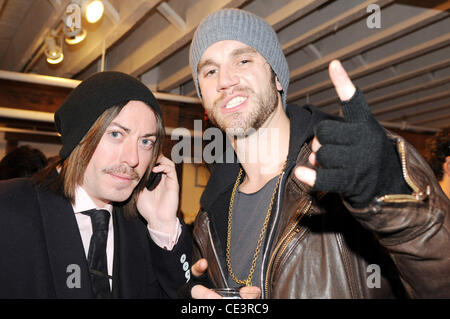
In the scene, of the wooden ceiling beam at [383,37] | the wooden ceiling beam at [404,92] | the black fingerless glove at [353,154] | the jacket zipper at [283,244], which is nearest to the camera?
the black fingerless glove at [353,154]

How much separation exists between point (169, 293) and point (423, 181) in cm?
145

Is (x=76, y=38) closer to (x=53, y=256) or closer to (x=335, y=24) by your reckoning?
(x=335, y=24)

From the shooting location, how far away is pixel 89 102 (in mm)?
2004

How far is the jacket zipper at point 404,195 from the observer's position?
1.19 metres

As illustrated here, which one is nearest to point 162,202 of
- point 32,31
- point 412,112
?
point 32,31

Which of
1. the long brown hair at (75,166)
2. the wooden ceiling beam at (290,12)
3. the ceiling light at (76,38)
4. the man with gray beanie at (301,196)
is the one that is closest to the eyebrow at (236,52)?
the man with gray beanie at (301,196)

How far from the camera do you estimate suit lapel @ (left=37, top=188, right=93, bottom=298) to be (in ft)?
5.74

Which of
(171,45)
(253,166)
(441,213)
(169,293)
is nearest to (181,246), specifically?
(169,293)

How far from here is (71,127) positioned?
201cm

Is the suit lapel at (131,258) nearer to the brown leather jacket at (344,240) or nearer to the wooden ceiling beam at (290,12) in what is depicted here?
the brown leather jacket at (344,240)

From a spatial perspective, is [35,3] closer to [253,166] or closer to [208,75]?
[208,75]

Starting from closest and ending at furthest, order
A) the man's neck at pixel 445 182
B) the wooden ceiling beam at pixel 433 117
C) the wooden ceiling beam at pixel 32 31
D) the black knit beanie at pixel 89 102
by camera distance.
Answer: the black knit beanie at pixel 89 102 < the man's neck at pixel 445 182 < the wooden ceiling beam at pixel 32 31 < the wooden ceiling beam at pixel 433 117

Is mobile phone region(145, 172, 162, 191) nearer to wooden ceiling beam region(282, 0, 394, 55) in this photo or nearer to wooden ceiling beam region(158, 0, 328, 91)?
wooden ceiling beam region(158, 0, 328, 91)

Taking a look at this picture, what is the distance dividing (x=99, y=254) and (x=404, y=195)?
1419 millimetres
